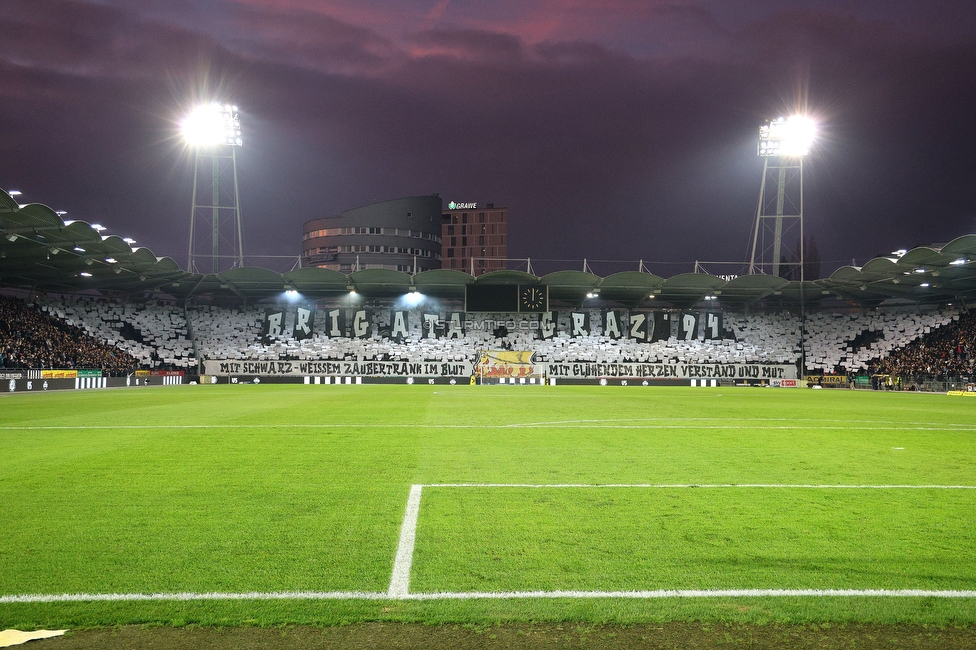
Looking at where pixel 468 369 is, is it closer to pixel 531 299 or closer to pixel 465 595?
pixel 531 299

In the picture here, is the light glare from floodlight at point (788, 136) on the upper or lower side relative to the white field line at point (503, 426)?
upper

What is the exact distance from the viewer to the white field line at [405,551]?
181 inches

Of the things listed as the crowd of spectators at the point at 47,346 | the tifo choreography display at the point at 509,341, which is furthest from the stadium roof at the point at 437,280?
the crowd of spectators at the point at 47,346

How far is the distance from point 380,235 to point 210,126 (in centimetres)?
6279

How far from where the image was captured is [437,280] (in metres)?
58.1

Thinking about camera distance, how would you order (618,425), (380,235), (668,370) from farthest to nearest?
(380,235) < (668,370) < (618,425)

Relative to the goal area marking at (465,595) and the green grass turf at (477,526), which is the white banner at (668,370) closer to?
the green grass turf at (477,526)

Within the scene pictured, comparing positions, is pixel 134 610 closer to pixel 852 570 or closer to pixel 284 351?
pixel 852 570

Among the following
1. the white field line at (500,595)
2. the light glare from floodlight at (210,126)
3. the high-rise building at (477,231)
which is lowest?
the white field line at (500,595)

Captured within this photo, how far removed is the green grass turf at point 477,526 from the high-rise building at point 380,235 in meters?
102

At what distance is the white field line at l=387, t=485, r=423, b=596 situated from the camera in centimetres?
459

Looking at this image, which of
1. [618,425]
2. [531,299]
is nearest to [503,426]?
[618,425]

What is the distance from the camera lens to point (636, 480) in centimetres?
854

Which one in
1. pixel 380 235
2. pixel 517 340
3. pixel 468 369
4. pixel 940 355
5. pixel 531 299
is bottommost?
pixel 468 369
